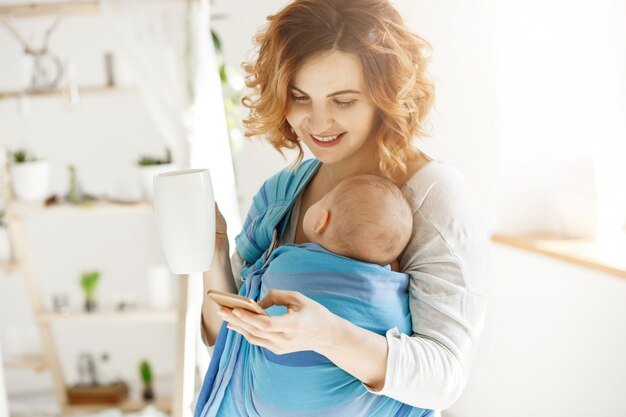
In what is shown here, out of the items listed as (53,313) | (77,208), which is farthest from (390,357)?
(53,313)

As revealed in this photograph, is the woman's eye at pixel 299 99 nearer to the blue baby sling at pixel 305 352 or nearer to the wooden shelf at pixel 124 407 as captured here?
the blue baby sling at pixel 305 352

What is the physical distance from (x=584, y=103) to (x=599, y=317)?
44 centimetres

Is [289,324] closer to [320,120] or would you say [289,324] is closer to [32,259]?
[320,120]

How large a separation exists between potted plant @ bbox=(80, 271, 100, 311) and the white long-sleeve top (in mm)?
2421

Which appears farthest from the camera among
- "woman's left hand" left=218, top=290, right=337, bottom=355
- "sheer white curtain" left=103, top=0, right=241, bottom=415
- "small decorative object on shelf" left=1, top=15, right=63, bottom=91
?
"small decorative object on shelf" left=1, top=15, right=63, bottom=91

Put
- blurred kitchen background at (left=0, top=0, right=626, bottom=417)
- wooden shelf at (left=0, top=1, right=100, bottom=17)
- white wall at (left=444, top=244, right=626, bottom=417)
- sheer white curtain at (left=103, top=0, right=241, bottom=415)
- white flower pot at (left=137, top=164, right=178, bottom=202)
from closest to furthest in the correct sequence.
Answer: blurred kitchen background at (left=0, top=0, right=626, bottom=417)
white wall at (left=444, top=244, right=626, bottom=417)
sheer white curtain at (left=103, top=0, right=241, bottom=415)
wooden shelf at (left=0, top=1, right=100, bottom=17)
white flower pot at (left=137, top=164, right=178, bottom=202)

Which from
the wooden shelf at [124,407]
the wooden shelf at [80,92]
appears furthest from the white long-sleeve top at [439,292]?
the wooden shelf at [124,407]

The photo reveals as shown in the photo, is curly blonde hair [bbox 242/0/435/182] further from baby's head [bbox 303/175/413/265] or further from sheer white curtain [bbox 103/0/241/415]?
sheer white curtain [bbox 103/0/241/415]

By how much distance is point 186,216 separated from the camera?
889 millimetres

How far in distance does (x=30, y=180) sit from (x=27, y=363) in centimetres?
85

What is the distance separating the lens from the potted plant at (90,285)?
9.95 ft

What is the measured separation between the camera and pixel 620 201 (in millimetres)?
1391

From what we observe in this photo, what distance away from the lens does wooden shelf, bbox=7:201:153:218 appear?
2895mm

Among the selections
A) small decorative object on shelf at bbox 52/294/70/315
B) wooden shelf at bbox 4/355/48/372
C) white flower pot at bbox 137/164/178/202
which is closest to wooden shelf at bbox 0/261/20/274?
small decorative object on shelf at bbox 52/294/70/315
